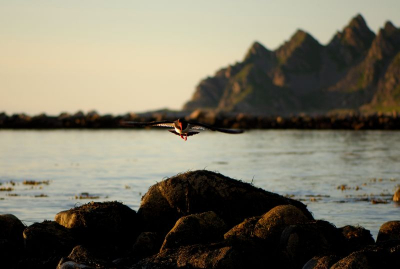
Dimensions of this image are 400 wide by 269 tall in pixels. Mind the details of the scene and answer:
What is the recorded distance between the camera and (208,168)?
44.7 meters

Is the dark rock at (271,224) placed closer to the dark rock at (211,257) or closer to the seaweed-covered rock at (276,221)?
the seaweed-covered rock at (276,221)

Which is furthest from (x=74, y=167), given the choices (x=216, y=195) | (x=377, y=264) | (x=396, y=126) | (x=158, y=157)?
(x=396, y=126)

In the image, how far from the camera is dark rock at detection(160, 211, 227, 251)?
16750 millimetres

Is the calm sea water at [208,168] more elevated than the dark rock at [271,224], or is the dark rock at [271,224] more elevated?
the dark rock at [271,224]

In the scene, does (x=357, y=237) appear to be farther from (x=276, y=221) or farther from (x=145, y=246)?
(x=145, y=246)

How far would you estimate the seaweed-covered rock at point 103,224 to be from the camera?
1850 centimetres

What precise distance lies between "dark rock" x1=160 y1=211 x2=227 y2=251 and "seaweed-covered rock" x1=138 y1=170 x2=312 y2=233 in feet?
5.12

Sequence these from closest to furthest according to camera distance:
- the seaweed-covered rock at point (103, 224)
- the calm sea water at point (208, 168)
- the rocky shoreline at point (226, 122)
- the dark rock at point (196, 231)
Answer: the dark rock at point (196, 231) → the seaweed-covered rock at point (103, 224) → the calm sea water at point (208, 168) → the rocky shoreline at point (226, 122)

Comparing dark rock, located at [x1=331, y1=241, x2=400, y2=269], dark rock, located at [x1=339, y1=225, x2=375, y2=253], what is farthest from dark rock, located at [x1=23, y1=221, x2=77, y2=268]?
dark rock, located at [x1=331, y1=241, x2=400, y2=269]

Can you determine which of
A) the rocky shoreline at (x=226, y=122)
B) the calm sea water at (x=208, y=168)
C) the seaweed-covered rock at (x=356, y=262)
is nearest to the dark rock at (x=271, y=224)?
the seaweed-covered rock at (x=356, y=262)

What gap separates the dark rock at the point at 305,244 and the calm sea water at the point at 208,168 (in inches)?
229

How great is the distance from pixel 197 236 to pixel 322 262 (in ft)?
12.3

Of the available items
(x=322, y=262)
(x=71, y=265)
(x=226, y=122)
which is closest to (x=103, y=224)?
(x=71, y=265)

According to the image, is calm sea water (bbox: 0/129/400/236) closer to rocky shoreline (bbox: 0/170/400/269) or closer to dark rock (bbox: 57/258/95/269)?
rocky shoreline (bbox: 0/170/400/269)
